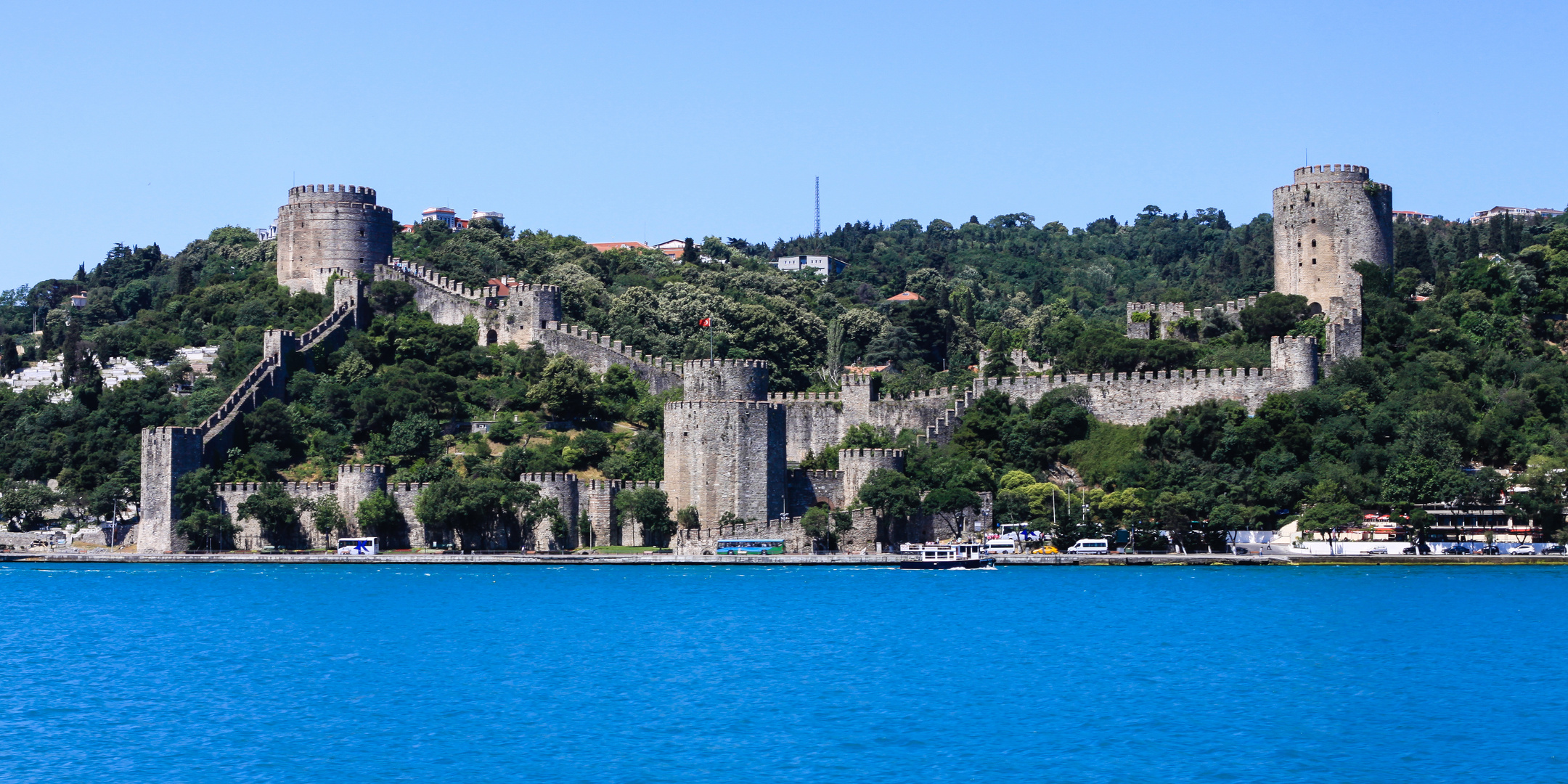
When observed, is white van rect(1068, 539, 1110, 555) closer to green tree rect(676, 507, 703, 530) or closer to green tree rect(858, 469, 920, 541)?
green tree rect(858, 469, 920, 541)

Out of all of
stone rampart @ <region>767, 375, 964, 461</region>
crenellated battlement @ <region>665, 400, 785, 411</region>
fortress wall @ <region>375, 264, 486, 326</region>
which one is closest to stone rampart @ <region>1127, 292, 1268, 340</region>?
stone rampart @ <region>767, 375, 964, 461</region>

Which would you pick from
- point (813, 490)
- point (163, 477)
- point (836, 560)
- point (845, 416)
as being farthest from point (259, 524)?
point (845, 416)

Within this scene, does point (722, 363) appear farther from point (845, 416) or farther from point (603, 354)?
point (603, 354)

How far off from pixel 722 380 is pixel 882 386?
421 inches

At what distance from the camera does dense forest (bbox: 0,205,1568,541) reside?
48.5m

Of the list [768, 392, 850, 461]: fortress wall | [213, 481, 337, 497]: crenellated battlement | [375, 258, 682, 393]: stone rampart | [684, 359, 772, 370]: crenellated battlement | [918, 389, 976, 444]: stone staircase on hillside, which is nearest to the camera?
Answer: [684, 359, 772, 370]: crenellated battlement

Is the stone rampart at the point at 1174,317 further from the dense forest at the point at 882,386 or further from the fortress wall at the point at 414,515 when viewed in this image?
the fortress wall at the point at 414,515

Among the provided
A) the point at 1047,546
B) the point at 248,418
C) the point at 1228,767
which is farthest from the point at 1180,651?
the point at 248,418

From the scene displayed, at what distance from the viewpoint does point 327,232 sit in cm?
6500

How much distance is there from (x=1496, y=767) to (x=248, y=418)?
122ft

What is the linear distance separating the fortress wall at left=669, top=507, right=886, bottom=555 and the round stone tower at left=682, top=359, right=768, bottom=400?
3.57 meters

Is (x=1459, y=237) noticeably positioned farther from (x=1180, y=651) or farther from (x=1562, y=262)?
(x=1180, y=651)

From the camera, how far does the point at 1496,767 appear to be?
81.1 ft

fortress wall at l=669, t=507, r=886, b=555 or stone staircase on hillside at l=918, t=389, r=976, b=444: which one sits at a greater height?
stone staircase on hillside at l=918, t=389, r=976, b=444
